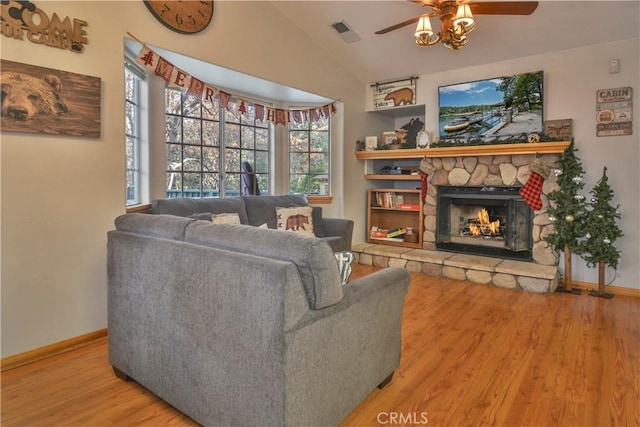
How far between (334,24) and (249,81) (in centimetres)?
118

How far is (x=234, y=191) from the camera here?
4.90 metres

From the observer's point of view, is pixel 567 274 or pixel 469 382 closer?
pixel 469 382

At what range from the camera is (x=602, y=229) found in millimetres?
3604

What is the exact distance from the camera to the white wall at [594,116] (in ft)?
12.2

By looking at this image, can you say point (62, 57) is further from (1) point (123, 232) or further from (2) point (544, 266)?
(2) point (544, 266)

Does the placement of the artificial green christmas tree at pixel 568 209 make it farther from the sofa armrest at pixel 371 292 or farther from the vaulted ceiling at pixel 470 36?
the sofa armrest at pixel 371 292

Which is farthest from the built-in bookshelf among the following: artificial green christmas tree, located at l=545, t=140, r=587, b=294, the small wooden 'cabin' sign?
artificial green christmas tree, located at l=545, t=140, r=587, b=294

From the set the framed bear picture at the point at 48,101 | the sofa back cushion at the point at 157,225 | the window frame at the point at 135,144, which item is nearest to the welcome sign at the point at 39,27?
the framed bear picture at the point at 48,101

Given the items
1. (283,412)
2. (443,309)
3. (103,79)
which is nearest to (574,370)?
(443,309)

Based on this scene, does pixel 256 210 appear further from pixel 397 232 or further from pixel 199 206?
pixel 397 232

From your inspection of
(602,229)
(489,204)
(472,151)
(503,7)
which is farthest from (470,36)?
(602,229)

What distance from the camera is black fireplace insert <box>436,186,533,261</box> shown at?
4.42 meters

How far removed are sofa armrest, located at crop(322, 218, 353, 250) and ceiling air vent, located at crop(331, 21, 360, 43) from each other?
2.19 m

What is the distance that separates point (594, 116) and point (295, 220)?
3372 mm
